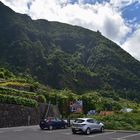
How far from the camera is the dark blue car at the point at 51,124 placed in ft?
139

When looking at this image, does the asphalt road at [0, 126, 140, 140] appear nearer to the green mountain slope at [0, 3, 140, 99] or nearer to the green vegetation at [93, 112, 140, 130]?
the green vegetation at [93, 112, 140, 130]

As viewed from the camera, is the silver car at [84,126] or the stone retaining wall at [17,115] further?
the stone retaining wall at [17,115]

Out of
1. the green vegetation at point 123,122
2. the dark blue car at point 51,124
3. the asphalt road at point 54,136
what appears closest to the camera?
the asphalt road at point 54,136

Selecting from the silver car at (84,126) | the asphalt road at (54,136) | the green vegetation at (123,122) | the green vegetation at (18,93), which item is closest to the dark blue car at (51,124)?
the green vegetation at (123,122)

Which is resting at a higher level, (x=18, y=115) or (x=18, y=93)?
A: (x=18, y=93)

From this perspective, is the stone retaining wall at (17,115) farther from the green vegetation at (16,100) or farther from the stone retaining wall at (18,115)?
the green vegetation at (16,100)

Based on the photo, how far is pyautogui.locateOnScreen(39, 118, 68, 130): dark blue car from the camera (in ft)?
139

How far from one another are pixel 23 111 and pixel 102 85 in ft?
445

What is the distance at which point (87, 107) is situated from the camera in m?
102

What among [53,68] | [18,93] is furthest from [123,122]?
[53,68]

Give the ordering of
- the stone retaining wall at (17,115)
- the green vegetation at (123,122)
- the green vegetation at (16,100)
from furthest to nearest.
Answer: the green vegetation at (16,100)
the stone retaining wall at (17,115)
the green vegetation at (123,122)

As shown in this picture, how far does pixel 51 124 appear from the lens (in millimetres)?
43125

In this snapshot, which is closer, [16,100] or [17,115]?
[17,115]

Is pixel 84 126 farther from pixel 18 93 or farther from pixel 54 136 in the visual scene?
pixel 18 93
